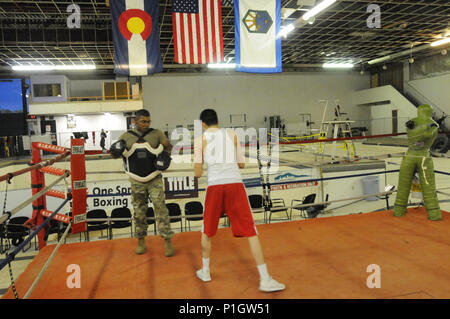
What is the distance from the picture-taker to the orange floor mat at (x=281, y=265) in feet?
7.48

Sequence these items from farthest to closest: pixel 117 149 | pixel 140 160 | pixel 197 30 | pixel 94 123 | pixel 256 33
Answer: pixel 94 123 < pixel 256 33 < pixel 197 30 < pixel 140 160 < pixel 117 149

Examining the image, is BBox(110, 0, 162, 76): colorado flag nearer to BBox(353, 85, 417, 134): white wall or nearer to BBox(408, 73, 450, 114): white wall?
BBox(353, 85, 417, 134): white wall

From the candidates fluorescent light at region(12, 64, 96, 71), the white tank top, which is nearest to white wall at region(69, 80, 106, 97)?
fluorescent light at region(12, 64, 96, 71)

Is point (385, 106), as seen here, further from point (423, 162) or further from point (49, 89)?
point (49, 89)

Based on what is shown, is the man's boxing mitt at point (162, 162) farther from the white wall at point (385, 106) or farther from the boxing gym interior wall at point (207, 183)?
the white wall at point (385, 106)

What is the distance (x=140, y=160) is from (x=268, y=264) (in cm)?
145

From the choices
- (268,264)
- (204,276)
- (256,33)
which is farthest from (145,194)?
(256,33)

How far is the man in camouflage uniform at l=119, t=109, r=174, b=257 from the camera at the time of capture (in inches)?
118

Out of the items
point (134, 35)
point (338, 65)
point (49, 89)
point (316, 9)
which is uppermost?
point (338, 65)

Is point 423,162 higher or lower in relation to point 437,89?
lower

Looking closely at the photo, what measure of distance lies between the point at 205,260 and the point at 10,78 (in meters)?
20.0

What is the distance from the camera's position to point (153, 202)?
3045mm

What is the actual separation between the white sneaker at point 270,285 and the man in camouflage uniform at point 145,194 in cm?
105

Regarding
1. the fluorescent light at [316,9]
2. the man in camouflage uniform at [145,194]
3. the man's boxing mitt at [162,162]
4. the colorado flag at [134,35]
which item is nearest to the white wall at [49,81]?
the fluorescent light at [316,9]
